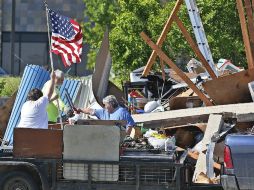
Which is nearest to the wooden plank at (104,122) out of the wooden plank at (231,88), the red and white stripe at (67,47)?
the wooden plank at (231,88)

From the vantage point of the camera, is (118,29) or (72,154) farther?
(118,29)

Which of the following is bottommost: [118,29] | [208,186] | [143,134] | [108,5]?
[208,186]

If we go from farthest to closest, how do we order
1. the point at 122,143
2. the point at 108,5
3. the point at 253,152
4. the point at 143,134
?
1. the point at 108,5
2. the point at 143,134
3. the point at 122,143
4. the point at 253,152

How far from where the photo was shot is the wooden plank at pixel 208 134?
11312 mm

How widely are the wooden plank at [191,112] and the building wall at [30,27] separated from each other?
3127cm

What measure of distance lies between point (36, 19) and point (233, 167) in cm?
3731

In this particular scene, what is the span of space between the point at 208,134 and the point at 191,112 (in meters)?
1.33

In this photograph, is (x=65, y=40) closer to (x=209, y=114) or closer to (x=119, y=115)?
(x=119, y=115)

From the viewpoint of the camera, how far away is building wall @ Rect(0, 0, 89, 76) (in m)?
45.1

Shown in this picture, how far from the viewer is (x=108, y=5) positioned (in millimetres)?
35125

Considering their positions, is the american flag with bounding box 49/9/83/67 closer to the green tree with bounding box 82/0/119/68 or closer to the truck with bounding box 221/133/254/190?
the truck with bounding box 221/133/254/190

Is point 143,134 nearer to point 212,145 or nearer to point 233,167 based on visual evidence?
point 212,145

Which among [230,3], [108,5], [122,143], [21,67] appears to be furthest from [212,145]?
[21,67]

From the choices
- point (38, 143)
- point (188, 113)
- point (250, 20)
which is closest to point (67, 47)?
point (188, 113)
